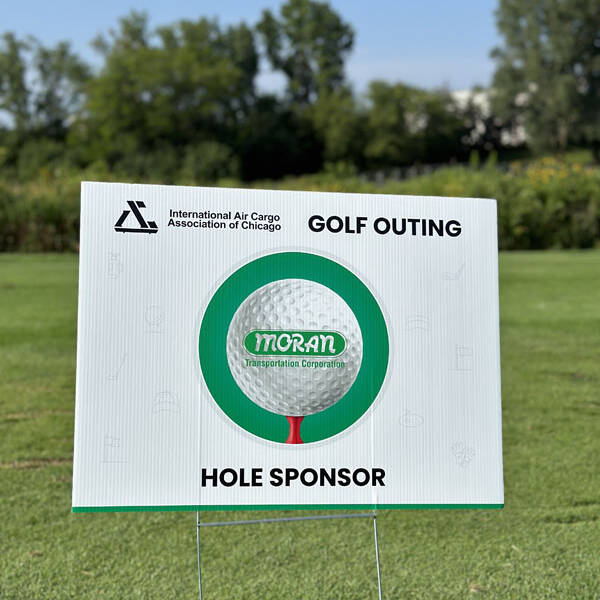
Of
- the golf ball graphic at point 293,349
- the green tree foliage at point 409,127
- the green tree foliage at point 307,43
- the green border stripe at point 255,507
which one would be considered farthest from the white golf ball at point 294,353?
the green tree foliage at point 307,43

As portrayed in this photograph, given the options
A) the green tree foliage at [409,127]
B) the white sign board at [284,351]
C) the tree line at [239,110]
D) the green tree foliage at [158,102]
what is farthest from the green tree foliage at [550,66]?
the white sign board at [284,351]

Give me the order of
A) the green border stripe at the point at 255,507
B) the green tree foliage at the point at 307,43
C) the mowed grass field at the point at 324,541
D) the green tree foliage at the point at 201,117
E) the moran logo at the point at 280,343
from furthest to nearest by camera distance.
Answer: the green tree foliage at the point at 307,43 < the green tree foliage at the point at 201,117 < the mowed grass field at the point at 324,541 < the moran logo at the point at 280,343 < the green border stripe at the point at 255,507

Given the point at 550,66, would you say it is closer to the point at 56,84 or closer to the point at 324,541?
the point at 56,84

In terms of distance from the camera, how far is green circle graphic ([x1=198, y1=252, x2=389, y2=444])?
6.90 ft

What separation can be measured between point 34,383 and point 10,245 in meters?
10.5

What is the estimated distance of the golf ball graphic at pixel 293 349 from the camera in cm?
213

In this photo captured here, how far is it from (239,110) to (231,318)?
179ft

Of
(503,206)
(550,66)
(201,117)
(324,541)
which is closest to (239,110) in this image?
(201,117)

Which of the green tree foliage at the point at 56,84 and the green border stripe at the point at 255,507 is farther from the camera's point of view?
the green tree foliage at the point at 56,84

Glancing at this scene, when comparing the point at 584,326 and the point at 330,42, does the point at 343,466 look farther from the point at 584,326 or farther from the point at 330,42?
the point at 330,42


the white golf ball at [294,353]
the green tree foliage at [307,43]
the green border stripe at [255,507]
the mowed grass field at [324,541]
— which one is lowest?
the mowed grass field at [324,541]

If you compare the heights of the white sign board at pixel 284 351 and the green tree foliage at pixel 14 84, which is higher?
the green tree foliage at pixel 14 84

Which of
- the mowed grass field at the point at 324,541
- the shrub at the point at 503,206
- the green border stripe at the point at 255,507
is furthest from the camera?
the shrub at the point at 503,206

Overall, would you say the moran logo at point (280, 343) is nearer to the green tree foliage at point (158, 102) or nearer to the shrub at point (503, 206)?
the shrub at point (503, 206)
